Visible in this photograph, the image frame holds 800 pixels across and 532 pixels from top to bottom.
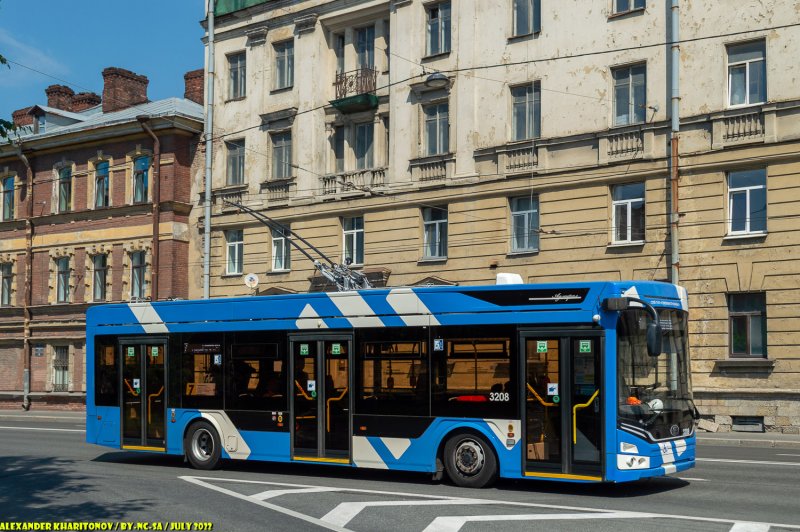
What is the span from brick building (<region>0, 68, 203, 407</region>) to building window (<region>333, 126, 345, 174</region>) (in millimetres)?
6941

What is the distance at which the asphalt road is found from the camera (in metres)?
11.0

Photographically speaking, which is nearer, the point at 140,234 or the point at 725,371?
the point at 725,371

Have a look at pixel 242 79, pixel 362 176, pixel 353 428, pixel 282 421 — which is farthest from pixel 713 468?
pixel 242 79

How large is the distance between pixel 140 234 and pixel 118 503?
2766 centimetres

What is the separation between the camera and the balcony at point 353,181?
3231 cm

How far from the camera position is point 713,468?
1641 cm

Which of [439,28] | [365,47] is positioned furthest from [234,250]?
[439,28]

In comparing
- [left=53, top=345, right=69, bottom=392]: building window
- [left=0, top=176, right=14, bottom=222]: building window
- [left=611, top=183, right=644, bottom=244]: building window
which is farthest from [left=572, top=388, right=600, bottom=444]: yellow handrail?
[left=0, top=176, right=14, bottom=222]: building window

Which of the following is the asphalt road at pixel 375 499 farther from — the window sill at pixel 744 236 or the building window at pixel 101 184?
the building window at pixel 101 184

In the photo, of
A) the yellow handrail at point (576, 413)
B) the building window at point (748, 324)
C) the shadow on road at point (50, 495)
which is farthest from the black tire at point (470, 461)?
the building window at point (748, 324)

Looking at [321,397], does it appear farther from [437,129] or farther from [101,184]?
[101,184]

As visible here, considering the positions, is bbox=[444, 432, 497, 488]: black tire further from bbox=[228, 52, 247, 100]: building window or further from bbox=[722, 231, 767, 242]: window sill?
bbox=[228, 52, 247, 100]: building window

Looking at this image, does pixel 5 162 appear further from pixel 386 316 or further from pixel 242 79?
pixel 386 316

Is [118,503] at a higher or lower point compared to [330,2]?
lower
